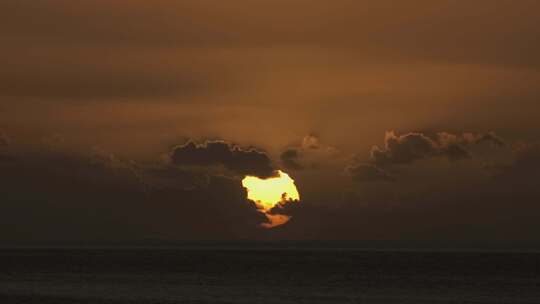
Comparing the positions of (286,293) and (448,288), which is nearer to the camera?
(286,293)

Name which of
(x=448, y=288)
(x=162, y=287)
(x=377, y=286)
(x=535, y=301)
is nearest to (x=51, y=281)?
(x=162, y=287)

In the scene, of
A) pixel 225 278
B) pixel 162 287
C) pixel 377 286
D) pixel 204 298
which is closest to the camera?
pixel 204 298

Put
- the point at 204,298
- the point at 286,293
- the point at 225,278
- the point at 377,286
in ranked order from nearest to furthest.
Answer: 1. the point at 204,298
2. the point at 286,293
3. the point at 377,286
4. the point at 225,278

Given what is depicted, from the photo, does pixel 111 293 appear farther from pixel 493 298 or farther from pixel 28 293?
pixel 493 298

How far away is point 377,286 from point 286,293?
67.2 ft

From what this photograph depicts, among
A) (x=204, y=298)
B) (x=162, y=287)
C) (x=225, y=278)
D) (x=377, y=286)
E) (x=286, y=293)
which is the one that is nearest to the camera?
(x=204, y=298)

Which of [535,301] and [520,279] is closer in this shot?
[535,301]

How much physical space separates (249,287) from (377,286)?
16.4m

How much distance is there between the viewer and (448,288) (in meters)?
111

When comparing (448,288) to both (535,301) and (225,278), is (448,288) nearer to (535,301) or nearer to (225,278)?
(535,301)

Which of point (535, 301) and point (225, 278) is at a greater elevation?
point (225, 278)

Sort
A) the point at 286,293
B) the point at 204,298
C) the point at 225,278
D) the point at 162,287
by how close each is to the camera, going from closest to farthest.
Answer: the point at 204,298 < the point at 286,293 < the point at 162,287 < the point at 225,278

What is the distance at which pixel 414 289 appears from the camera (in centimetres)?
10881

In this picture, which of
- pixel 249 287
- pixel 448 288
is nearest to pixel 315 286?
pixel 249 287
